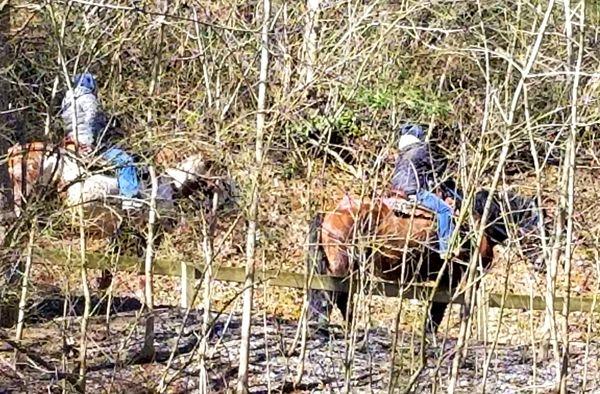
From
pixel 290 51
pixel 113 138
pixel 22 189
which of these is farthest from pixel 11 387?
pixel 290 51

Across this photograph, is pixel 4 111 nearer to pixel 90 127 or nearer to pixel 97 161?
pixel 90 127

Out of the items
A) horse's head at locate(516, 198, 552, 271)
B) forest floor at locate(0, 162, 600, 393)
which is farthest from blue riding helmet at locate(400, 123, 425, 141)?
horse's head at locate(516, 198, 552, 271)

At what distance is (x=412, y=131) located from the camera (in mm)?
7754

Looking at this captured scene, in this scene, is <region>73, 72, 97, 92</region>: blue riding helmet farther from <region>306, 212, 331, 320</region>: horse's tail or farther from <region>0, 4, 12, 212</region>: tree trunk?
<region>306, 212, 331, 320</region>: horse's tail

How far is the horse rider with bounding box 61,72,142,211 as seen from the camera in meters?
6.22

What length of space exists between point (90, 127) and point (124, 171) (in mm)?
338

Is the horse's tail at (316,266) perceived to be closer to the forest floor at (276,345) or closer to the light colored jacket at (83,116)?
the forest floor at (276,345)

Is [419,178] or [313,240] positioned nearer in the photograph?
[419,178]

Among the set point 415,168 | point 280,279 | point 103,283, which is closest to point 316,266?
point 280,279

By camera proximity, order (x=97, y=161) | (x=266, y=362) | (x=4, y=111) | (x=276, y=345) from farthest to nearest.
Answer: (x=276, y=345), (x=266, y=362), (x=4, y=111), (x=97, y=161)

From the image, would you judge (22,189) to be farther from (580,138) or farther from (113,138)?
(580,138)

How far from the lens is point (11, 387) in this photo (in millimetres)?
6371

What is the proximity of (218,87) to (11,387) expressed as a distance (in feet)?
6.94

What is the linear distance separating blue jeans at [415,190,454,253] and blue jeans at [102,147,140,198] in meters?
1.75
